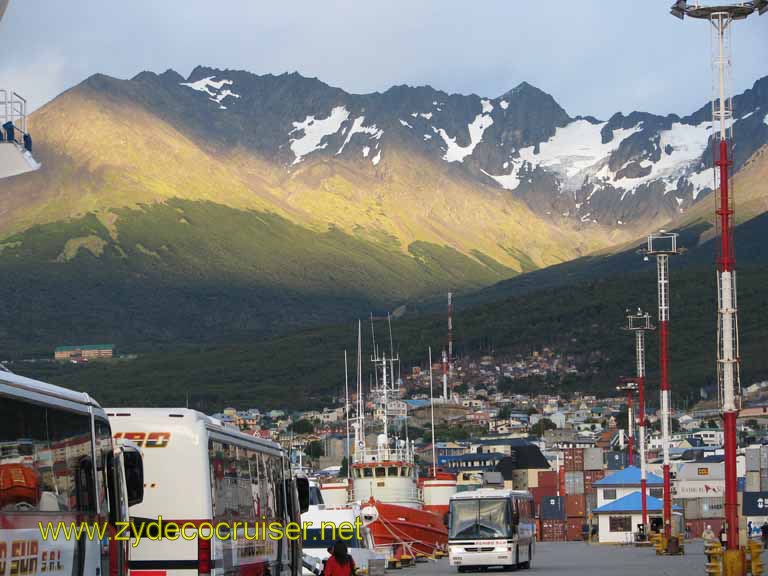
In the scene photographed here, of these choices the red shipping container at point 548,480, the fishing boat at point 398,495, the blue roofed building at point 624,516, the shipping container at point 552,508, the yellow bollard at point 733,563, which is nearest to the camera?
the yellow bollard at point 733,563

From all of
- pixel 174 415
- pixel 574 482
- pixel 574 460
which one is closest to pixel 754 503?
pixel 574 482

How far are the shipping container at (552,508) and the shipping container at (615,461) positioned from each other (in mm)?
29320

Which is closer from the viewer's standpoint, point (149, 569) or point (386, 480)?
point (149, 569)

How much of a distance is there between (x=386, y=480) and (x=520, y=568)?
81.8 feet

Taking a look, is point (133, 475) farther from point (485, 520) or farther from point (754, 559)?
point (485, 520)

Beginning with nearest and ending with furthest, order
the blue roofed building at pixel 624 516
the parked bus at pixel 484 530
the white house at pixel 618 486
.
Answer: the parked bus at pixel 484 530
the blue roofed building at pixel 624 516
the white house at pixel 618 486

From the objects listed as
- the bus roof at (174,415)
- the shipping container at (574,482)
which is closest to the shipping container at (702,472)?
the shipping container at (574,482)

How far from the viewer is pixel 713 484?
381 ft

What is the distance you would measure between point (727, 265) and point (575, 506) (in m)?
106

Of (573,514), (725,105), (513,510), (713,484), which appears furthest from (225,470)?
(573,514)

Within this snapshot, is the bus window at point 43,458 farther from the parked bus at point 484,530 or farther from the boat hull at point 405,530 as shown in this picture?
the boat hull at point 405,530

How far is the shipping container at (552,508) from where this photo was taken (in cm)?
12912

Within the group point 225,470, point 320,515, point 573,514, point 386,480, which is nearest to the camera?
point 225,470

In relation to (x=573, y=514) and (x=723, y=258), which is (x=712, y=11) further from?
(x=573, y=514)
